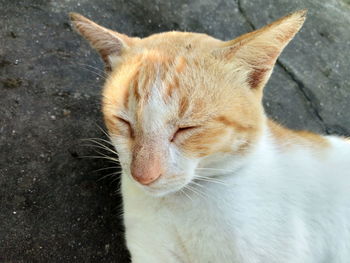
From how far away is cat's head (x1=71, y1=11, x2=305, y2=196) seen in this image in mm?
1624

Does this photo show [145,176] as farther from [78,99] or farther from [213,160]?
[78,99]

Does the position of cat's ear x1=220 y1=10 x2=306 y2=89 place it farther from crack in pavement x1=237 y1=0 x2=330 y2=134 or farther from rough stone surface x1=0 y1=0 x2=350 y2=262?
crack in pavement x1=237 y1=0 x2=330 y2=134

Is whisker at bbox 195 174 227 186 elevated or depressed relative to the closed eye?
depressed

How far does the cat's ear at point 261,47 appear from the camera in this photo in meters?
1.62

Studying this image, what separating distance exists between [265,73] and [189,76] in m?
0.35

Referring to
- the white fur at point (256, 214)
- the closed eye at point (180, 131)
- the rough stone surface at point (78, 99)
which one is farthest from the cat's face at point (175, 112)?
the rough stone surface at point (78, 99)

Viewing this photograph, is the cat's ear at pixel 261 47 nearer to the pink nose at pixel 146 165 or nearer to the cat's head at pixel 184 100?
the cat's head at pixel 184 100

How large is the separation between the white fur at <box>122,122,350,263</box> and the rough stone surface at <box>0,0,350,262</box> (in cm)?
52

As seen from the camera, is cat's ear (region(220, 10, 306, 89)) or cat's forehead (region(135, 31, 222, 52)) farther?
cat's forehead (region(135, 31, 222, 52))

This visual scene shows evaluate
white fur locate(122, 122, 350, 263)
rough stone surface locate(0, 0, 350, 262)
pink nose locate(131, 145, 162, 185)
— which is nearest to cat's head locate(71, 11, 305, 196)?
pink nose locate(131, 145, 162, 185)

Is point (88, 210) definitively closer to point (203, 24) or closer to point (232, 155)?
point (232, 155)

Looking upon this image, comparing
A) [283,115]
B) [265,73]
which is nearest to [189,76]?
[265,73]

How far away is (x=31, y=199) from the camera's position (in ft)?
7.97

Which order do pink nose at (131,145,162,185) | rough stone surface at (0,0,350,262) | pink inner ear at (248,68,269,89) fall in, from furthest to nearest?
rough stone surface at (0,0,350,262) < pink inner ear at (248,68,269,89) < pink nose at (131,145,162,185)
